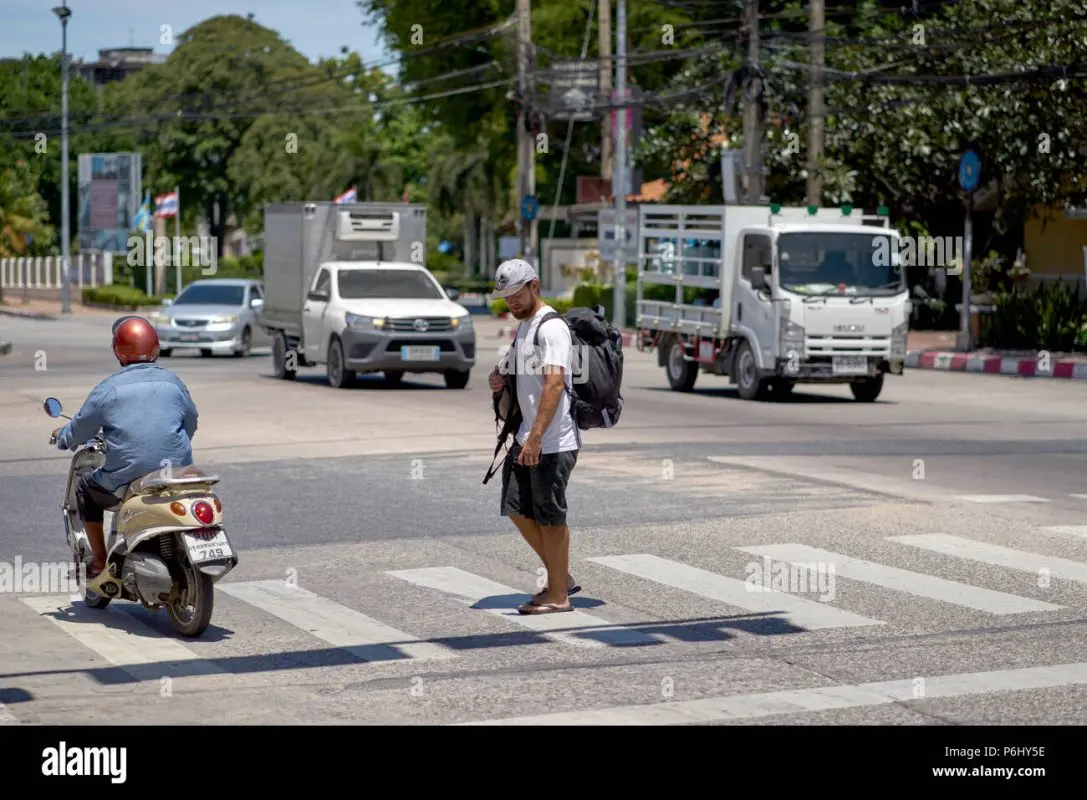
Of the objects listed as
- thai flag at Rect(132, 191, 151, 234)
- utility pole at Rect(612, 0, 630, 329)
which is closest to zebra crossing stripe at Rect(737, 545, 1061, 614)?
utility pole at Rect(612, 0, 630, 329)

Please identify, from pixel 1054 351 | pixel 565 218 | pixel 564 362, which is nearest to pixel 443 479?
pixel 564 362

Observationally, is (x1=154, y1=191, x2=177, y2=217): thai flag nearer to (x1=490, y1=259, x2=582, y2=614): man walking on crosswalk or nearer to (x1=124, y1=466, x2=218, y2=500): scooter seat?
(x1=490, y1=259, x2=582, y2=614): man walking on crosswalk

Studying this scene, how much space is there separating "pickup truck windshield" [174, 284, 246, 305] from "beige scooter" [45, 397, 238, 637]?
2809 centimetres

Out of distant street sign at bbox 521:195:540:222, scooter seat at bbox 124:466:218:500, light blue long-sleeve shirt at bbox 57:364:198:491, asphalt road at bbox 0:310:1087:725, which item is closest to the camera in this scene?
asphalt road at bbox 0:310:1087:725

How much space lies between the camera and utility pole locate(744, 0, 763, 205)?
3403cm

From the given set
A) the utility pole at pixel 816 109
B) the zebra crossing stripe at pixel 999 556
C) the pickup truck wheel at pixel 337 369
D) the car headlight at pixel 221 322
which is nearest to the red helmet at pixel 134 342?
the zebra crossing stripe at pixel 999 556

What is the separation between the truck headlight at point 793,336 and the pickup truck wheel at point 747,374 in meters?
0.67

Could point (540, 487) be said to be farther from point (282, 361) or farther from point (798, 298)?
point (282, 361)

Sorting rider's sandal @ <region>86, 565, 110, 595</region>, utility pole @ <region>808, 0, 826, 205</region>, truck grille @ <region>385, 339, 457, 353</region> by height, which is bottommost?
rider's sandal @ <region>86, 565, 110, 595</region>

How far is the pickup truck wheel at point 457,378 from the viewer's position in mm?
26172

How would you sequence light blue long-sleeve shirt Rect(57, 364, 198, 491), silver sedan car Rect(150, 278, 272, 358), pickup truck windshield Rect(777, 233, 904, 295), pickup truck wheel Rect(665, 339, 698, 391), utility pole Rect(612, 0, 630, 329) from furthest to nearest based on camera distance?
utility pole Rect(612, 0, 630, 329)
silver sedan car Rect(150, 278, 272, 358)
pickup truck wheel Rect(665, 339, 698, 391)
pickup truck windshield Rect(777, 233, 904, 295)
light blue long-sleeve shirt Rect(57, 364, 198, 491)

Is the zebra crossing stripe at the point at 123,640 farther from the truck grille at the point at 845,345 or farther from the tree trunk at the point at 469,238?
the tree trunk at the point at 469,238

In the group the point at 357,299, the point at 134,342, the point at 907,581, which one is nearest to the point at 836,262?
the point at 357,299

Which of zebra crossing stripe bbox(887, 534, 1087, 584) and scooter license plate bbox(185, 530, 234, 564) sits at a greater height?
scooter license plate bbox(185, 530, 234, 564)
